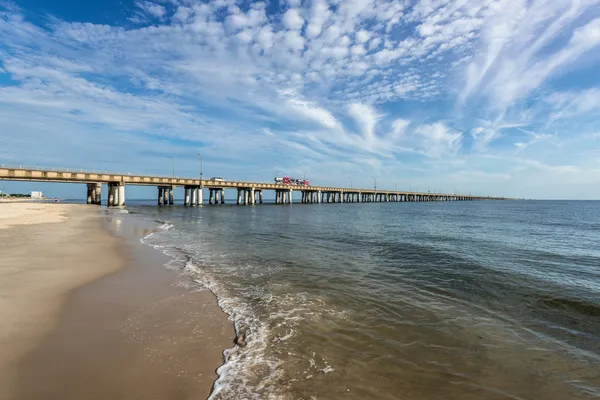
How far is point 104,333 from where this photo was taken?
577 centimetres

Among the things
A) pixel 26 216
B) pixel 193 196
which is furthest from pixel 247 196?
pixel 26 216

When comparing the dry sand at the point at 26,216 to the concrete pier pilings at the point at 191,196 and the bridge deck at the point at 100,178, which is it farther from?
the concrete pier pilings at the point at 191,196

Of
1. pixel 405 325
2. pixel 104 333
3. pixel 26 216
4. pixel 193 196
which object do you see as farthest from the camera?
pixel 193 196

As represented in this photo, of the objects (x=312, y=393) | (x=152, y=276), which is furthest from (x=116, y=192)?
(x=312, y=393)

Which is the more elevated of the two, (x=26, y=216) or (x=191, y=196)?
(x=191, y=196)

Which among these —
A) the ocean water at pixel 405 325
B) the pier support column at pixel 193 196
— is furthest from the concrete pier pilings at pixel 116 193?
the ocean water at pixel 405 325

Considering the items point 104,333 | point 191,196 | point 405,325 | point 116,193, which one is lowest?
point 405,325

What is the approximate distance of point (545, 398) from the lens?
4.30 meters

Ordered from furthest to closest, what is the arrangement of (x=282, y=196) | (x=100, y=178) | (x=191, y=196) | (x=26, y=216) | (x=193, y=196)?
1. (x=282, y=196)
2. (x=191, y=196)
3. (x=193, y=196)
4. (x=100, y=178)
5. (x=26, y=216)

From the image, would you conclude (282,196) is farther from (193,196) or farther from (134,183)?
(134,183)

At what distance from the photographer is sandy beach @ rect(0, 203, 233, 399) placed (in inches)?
163

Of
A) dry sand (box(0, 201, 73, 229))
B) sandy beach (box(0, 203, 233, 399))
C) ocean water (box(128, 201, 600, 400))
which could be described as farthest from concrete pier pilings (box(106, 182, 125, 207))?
sandy beach (box(0, 203, 233, 399))

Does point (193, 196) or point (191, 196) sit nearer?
point (193, 196)

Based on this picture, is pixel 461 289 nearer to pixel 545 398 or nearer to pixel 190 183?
pixel 545 398
